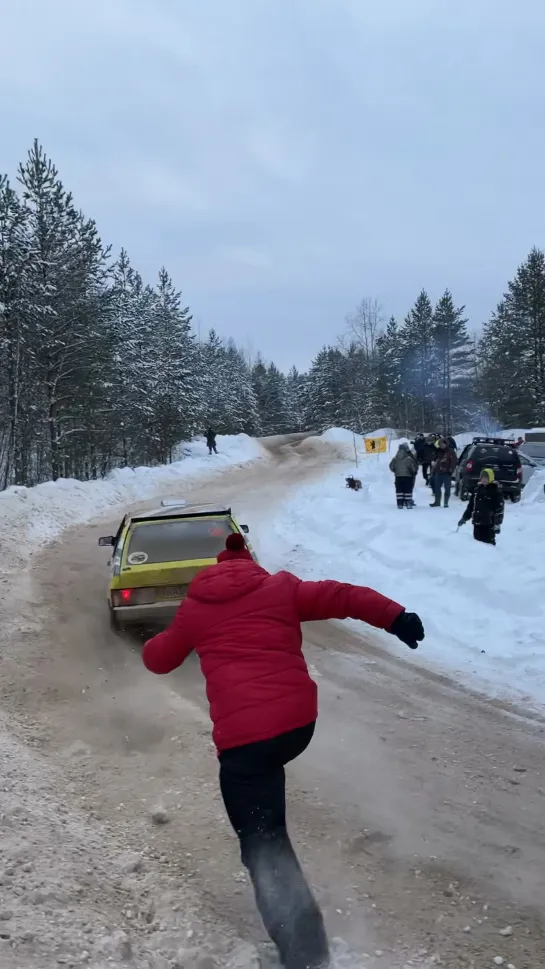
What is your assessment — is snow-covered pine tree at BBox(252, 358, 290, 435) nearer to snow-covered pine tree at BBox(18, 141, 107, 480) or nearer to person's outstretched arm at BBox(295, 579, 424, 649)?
snow-covered pine tree at BBox(18, 141, 107, 480)

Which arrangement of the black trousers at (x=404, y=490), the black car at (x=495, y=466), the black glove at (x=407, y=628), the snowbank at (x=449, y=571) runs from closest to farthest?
the black glove at (x=407, y=628) < the snowbank at (x=449, y=571) < the black trousers at (x=404, y=490) < the black car at (x=495, y=466)

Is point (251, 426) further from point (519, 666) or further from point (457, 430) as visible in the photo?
point (519, 666)

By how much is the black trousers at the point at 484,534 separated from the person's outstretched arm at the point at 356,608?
324 inches

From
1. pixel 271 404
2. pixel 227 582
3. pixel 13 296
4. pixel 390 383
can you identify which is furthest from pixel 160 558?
pixel 271 404

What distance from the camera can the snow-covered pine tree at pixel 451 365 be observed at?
6009cm

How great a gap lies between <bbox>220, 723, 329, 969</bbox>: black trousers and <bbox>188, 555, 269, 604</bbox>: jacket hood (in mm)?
640

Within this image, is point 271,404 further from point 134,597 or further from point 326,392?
point 134,597

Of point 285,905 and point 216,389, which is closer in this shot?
point 285,905

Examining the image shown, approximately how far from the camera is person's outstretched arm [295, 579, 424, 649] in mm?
3105

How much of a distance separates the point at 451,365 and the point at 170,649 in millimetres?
60471

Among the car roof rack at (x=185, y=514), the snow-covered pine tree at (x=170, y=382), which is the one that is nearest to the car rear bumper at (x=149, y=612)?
the car roof rack at (x=185, y=514)

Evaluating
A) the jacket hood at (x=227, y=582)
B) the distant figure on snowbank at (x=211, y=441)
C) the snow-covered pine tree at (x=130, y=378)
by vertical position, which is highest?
the snow-covered pine tree at (x=130, y=378)

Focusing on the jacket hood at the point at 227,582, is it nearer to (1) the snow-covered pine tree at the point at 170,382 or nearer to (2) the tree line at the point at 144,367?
(2) the tree line at the point at 144,367

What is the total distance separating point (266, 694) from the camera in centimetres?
300
